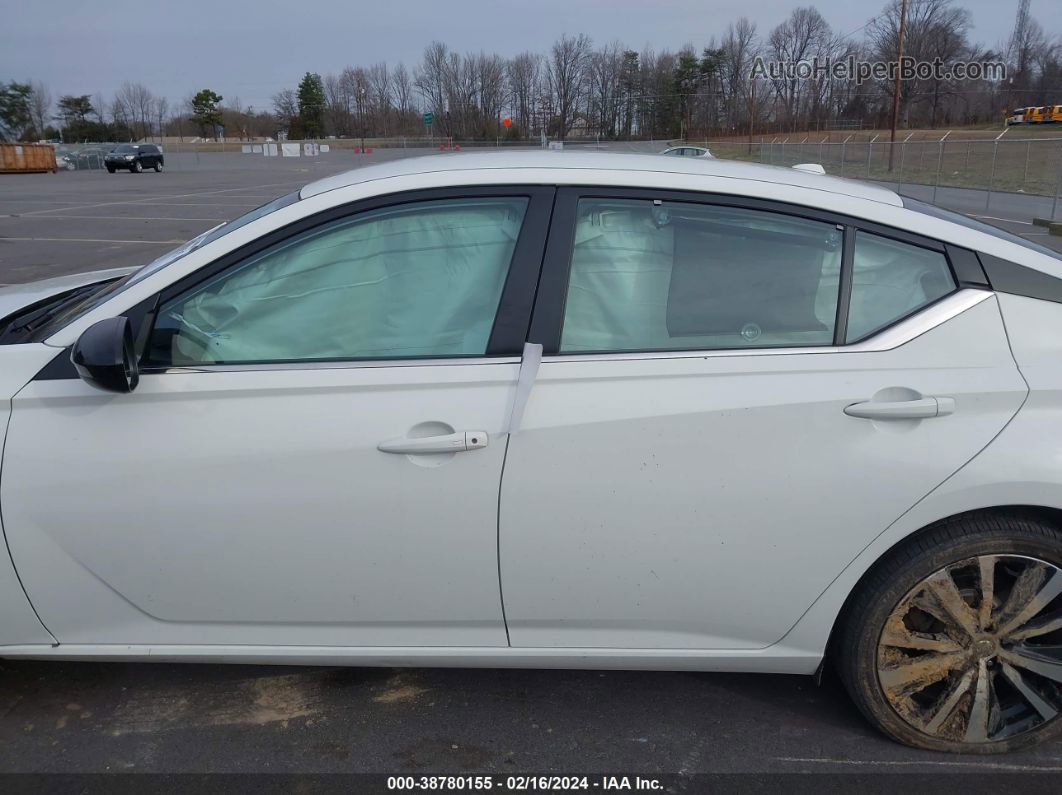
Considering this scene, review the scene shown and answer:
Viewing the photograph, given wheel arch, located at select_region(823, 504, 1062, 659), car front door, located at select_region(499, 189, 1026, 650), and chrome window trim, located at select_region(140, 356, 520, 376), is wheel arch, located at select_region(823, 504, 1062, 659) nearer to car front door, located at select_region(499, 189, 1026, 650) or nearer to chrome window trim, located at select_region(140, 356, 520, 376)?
car front door, located at select_region(499, 189, 1026, 650)

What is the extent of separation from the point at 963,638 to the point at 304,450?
1.92 meters

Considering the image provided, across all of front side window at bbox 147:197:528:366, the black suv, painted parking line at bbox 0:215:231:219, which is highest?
the black suv

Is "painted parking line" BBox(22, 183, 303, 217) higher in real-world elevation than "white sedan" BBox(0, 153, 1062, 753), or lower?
higher

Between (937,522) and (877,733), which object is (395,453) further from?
(877,733)

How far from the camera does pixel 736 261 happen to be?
2.30 meters

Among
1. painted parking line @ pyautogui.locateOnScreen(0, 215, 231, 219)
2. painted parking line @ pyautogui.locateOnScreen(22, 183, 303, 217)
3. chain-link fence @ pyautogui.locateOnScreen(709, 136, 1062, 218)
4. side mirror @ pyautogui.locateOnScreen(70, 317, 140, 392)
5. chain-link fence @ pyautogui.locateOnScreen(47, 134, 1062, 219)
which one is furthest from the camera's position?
chain-link fence @ pyautogui.locateOnScreen(709, 136, 1062, 218)

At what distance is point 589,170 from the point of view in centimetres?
232

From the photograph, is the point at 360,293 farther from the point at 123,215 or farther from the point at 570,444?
the point at 123,215

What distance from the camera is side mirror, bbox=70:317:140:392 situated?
2055 mm

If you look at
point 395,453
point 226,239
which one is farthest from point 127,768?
point 226,239

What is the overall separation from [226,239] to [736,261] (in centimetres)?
145

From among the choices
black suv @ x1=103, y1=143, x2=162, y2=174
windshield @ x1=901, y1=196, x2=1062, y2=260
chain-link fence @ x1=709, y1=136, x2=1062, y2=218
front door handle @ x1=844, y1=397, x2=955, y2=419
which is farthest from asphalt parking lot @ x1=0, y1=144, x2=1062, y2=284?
front door handle @ x1=844, y1=397, x2=955, y2=419

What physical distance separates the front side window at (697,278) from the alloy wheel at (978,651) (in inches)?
31.4

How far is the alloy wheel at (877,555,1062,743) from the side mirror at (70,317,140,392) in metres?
2.17
